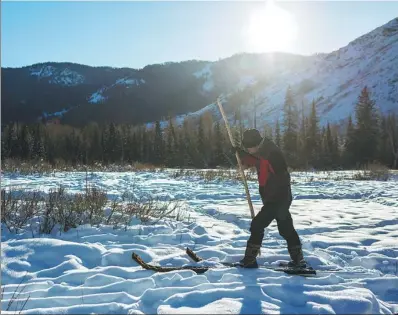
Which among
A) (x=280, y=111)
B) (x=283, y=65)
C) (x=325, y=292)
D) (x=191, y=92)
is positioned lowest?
(x=325, y=292)

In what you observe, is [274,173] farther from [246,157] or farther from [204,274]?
[204,274]

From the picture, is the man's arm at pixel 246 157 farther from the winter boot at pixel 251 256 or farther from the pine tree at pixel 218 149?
the pine tree at pixel 218 149

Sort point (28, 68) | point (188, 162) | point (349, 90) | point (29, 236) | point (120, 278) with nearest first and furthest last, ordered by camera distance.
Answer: point (120, 278), point (29, 236), point (188, 162), point (349, 90), point (28, 68)

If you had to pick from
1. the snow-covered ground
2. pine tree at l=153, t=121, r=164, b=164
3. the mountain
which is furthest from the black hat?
the mountain

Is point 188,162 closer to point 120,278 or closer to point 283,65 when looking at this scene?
point 120,278

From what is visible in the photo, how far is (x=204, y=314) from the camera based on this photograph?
128 inches

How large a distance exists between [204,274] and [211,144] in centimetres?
5279

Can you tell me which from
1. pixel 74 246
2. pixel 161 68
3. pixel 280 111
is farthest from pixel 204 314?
pixel 161 68

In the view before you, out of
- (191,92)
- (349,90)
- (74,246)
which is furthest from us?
(191,92)

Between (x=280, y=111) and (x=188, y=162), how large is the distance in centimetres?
6455

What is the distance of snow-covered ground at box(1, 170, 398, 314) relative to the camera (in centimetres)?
357

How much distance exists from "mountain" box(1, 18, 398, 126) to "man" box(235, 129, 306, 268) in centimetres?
7300

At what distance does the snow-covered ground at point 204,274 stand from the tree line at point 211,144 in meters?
29.7

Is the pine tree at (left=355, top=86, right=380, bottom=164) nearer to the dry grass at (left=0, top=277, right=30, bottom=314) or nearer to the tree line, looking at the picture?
the tree line
